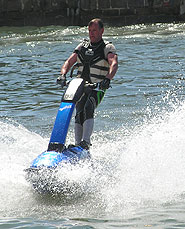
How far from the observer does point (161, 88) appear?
40.8 feet

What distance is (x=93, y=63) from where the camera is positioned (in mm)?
7023

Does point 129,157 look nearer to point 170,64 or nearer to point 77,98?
point 77,98

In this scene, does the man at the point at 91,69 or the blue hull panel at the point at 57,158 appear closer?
the blue hull panel at the point at 57,158

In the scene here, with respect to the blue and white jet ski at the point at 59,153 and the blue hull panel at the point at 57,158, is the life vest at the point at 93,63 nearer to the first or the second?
the blue and white jet ski at the point at 59,153

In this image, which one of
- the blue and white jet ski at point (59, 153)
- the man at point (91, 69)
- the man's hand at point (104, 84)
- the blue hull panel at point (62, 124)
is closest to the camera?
the blue and white jet ski at point (59, 153)

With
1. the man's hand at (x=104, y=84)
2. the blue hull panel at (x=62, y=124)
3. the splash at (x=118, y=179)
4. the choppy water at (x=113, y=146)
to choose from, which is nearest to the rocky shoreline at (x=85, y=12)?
the choppy water at (x=113, y=146)

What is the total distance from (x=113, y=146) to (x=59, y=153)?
7.88 ft

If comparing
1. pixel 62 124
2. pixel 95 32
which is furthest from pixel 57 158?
pixel 95 32

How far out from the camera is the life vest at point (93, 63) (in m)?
7.02

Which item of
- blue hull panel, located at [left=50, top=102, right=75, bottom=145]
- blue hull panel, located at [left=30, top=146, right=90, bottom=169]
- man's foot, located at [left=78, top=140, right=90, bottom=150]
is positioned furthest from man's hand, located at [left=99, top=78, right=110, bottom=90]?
blue hull panel, located at [left=30, top=146, right=90, bottom=169]

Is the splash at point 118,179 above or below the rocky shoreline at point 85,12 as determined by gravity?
below

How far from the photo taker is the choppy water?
16.8 feet

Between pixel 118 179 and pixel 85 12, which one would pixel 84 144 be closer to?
pixel 118 179

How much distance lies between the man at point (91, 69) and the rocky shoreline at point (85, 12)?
749 inches
